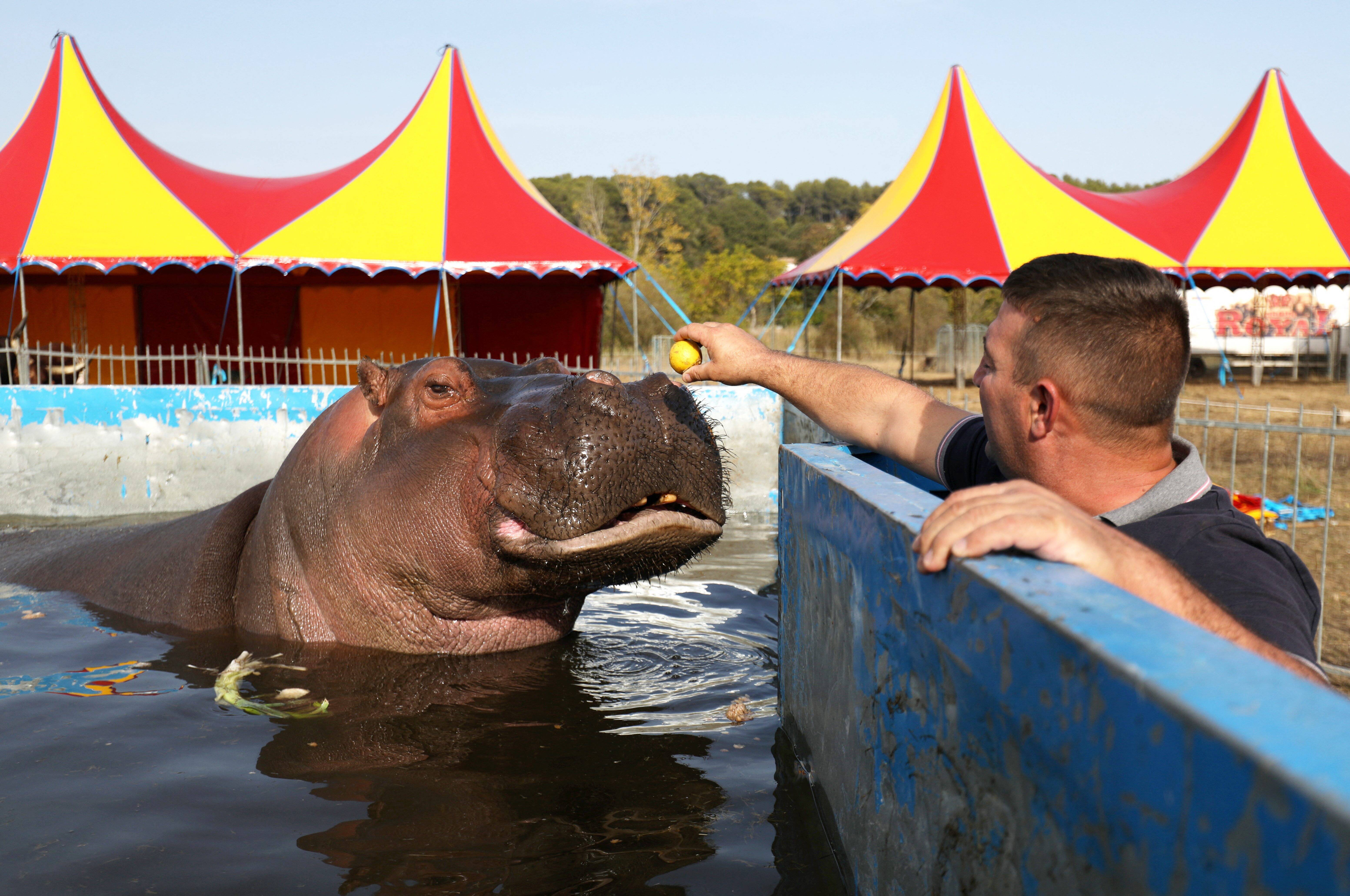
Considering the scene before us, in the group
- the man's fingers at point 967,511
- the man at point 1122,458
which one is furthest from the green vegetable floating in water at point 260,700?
the man's fingers at point 967,511

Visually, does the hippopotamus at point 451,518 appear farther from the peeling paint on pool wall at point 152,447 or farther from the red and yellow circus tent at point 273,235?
the red and yellow circus tent at point 273,235

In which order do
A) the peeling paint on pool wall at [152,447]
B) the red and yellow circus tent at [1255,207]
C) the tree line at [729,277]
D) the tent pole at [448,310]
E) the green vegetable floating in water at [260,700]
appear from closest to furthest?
the green vegetable floating in water at [260,700]
the peeling paint on pool wall at [152,447]
the tent pole at [448,310]
the red and yellow circus tent at [1255,207]
the tree line at [729,277]

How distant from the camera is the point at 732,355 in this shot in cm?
297

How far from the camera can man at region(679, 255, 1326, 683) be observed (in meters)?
1.35

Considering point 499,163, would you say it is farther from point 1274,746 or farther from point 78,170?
point 1274,746

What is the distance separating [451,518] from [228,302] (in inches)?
456

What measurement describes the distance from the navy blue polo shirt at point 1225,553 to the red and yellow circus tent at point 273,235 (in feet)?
36.2

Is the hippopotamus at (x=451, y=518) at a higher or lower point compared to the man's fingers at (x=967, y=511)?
lower

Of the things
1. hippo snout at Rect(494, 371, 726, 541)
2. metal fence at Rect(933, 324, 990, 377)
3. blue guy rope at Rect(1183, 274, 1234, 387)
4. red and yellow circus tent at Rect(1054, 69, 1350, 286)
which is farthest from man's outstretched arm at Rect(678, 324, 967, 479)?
metal fence at Rect(933, 324, 990, 377)

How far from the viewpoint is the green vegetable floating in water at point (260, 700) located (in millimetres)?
2773

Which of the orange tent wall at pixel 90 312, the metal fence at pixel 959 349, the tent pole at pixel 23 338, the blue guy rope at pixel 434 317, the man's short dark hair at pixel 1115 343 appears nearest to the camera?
the man's short dark hair at pixel 1115 343

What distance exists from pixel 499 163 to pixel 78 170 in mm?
4942

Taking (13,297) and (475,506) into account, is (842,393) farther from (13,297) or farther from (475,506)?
(13,297)

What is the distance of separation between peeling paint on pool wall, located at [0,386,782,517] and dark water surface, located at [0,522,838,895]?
340 cm
